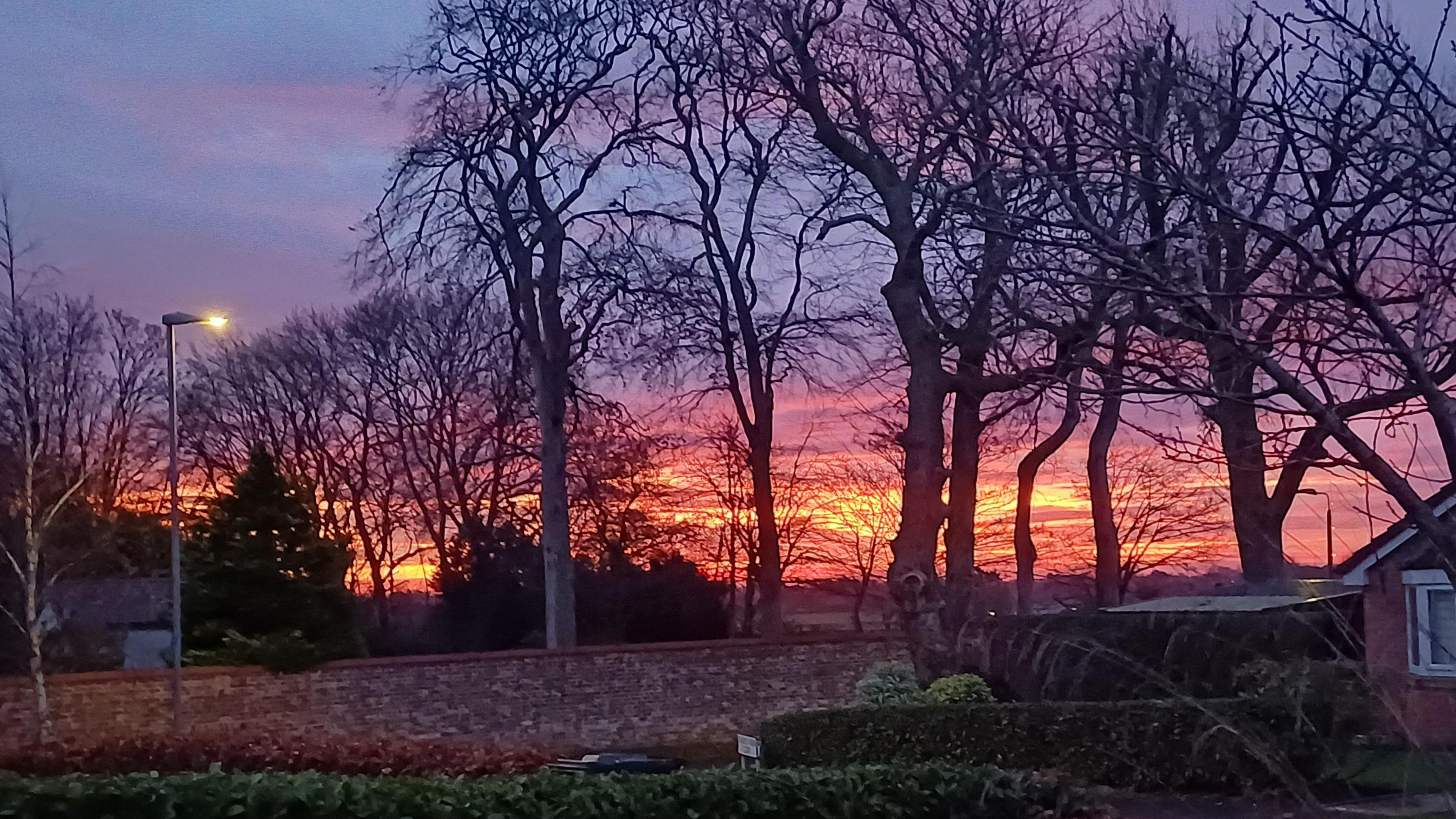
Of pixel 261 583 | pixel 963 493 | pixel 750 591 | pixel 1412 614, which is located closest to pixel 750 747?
pixel 1412 614

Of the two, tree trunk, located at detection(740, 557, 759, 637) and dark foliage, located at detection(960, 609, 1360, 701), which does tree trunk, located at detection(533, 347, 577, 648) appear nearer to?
dark foliage, located at detection(960, 609, 1360, 701)

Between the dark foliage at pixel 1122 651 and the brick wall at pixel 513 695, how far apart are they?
19.7 ft

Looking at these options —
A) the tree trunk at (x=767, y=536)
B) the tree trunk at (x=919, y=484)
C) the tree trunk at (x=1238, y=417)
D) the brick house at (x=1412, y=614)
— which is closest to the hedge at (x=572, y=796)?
the tree trunk at (x=1238, y=417)

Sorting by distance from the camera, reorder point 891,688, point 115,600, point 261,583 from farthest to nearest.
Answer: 1. point 115,600
2. point 261,583
3. point 891,688

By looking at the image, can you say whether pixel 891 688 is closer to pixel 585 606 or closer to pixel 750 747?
pixel 750 747

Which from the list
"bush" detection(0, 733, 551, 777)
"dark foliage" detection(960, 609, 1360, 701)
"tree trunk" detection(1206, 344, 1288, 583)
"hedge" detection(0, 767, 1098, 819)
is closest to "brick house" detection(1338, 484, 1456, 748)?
"dark foliage" detection(960, 609, 1360, 701)

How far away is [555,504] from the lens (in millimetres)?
30438

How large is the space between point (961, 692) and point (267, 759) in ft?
30.3

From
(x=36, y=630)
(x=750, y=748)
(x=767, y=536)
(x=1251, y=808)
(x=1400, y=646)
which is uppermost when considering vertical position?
(x=767, y=536)

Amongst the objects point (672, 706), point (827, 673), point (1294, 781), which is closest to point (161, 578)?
point (672, 706)

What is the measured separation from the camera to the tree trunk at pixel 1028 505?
2930 cm

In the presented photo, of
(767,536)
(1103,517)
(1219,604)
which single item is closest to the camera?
(1219,604)

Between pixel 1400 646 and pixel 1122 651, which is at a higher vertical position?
pixel 1122 651

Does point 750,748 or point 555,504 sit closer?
point 750,748
